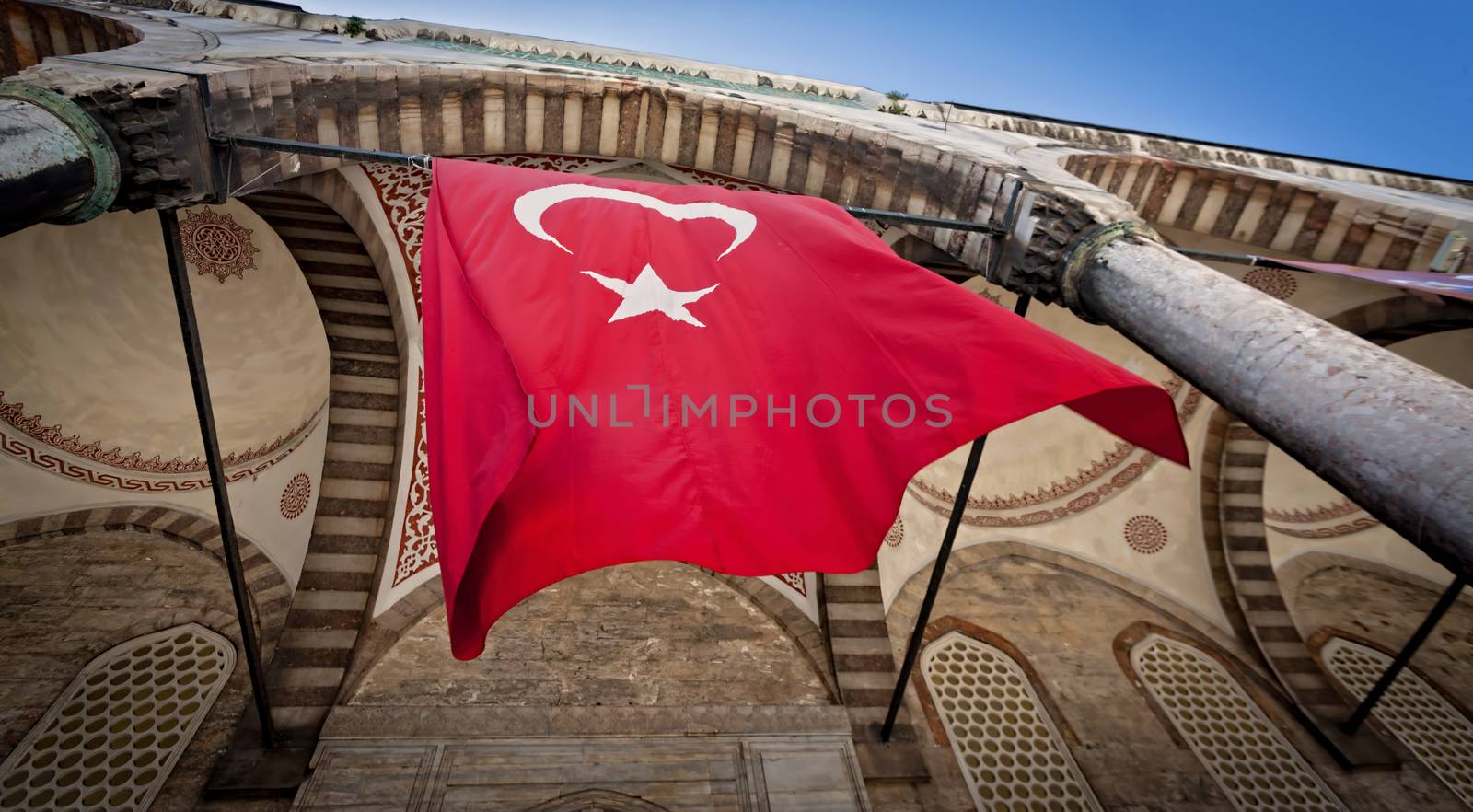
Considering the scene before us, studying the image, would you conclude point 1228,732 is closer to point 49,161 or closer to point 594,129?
point 594,129

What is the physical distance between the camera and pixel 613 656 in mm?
4238

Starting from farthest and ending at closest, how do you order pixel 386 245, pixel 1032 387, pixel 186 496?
1. pixel 186 496
2. pixel 386 245
3. pixel 1032 387

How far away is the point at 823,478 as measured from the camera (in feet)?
6.26

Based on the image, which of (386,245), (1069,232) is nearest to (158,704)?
(386,245)

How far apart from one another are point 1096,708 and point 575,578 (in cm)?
395

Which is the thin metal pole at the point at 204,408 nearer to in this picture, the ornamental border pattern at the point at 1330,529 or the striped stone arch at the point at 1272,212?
the striped stone arch at the point at 1272,212

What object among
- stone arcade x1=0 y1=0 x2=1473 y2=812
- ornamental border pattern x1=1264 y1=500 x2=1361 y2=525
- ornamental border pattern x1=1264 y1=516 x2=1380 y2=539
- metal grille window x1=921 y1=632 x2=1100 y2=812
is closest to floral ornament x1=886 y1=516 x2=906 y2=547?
stone arcade x1=0 y1=0 x2=1473 y2=812

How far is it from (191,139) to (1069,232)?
11.2 feet

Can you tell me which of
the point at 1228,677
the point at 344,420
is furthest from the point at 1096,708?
the point at 344,420

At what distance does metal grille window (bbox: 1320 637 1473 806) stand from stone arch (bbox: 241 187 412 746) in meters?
7.72

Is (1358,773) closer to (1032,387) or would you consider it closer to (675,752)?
(675,752)

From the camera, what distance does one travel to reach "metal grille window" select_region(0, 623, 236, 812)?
10.8ft

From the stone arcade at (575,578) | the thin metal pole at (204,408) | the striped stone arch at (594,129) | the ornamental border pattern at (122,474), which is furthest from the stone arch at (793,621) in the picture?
the ornamental border pattern at (122,474)

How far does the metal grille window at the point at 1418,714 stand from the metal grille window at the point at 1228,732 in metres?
1.11
